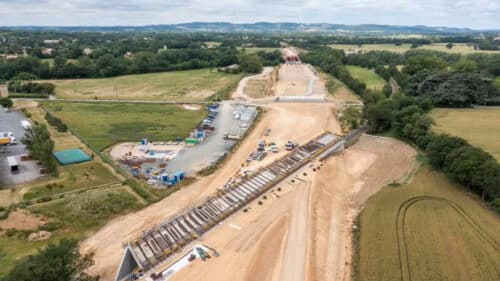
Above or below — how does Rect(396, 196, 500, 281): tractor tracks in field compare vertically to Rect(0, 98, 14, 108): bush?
below

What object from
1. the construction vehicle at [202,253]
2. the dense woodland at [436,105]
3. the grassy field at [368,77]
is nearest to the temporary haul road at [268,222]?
the construction vehicle at [202,253]

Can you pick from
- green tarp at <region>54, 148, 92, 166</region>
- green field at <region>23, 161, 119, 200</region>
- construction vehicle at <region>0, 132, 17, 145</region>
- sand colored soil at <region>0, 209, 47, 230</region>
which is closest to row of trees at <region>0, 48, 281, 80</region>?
construction vehicle at <region>0, 132, 17, 145</region>

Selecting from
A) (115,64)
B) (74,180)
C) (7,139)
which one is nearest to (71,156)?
(74,180)

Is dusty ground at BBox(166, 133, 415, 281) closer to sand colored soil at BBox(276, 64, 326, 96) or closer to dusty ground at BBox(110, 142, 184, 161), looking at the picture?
dusty ground at BBox(110, 142, 184, 161)

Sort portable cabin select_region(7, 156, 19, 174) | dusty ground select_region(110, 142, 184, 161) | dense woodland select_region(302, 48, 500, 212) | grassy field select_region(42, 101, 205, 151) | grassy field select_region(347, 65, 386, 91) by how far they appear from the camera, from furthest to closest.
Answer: grassy field select_region(347, 65, 386, 91) → grassy field select_region(42, 101, 205, 151) → dusty ground select_region(110, 142, 184, 161) → portable cabin select_region(7, 156, 19, 174) → dense woodland select_region(302, 48, 500, 212)

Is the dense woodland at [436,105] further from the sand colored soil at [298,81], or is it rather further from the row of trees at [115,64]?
the row of trees at [115,64]

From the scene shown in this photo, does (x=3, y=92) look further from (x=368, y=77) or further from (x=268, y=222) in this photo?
(x=368, y=77)

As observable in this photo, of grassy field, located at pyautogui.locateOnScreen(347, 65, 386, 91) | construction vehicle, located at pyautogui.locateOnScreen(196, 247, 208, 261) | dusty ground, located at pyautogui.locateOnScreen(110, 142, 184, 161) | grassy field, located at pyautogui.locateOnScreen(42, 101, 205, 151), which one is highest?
grassy field, located at pyautogui.locateOnScreen(347, 65, 386, 91)
